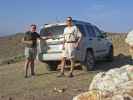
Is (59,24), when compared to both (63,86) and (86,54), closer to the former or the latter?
(86,54)

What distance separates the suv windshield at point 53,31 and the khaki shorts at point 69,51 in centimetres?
112

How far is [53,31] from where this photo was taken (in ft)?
55.6

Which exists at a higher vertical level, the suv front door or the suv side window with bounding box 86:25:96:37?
the suv side window with bounding box 86:25:96:37

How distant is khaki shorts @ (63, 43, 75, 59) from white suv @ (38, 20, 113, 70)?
0.61 metres

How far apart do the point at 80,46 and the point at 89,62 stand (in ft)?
2.89

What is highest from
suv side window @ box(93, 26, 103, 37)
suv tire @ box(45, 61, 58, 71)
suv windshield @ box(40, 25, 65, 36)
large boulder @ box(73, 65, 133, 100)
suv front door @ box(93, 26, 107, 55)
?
large boulder @ box(73, 65, 133, 100)

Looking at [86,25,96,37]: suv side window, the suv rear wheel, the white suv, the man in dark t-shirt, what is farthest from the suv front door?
the man in dark t-shirt

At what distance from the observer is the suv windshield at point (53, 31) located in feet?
55.3

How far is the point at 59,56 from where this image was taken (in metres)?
16.7

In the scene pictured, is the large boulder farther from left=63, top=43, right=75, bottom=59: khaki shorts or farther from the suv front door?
the suv front door

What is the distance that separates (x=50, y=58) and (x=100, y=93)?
9.44m

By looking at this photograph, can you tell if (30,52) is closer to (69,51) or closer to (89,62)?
(69,51)

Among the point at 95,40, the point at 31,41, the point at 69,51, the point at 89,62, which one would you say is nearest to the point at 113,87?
the point at 69,51

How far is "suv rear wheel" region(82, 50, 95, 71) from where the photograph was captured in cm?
1739
